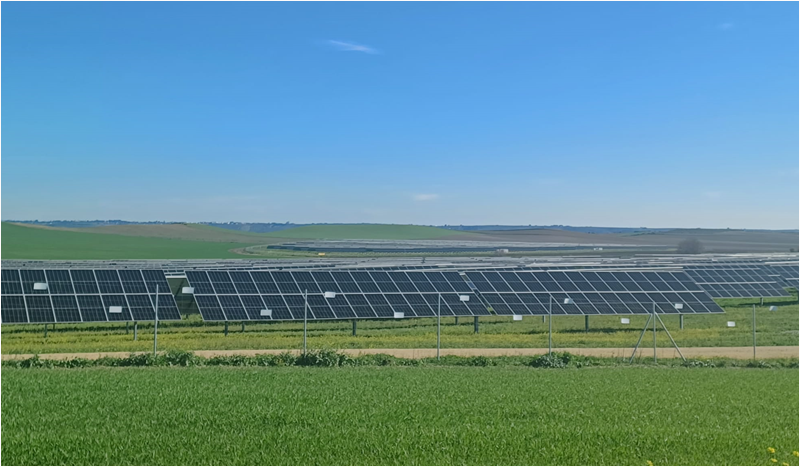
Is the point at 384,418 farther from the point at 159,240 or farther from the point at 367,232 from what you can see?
the point at 367,232

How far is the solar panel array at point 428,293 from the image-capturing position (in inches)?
1224

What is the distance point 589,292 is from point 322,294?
12618 mm

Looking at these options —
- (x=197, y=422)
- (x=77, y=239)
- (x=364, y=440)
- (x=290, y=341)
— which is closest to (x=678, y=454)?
(x=364, y=440)

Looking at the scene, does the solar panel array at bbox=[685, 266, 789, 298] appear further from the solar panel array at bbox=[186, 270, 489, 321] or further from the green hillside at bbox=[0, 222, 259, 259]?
the green hillside at bbox=[0, 222, 259, 259]

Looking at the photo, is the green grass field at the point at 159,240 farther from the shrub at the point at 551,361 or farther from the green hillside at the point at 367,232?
the shrub at the point at 551,361

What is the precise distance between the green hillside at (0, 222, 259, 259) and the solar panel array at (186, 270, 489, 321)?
64.0 metres

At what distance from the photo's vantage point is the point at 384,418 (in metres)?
12.7

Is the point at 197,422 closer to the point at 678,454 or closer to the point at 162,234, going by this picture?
the point at 678,454

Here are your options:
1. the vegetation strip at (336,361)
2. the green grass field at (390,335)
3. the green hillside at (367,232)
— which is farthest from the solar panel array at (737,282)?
the green hillside at (367,232)

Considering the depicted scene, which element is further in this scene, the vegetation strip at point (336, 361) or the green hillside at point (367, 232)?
the green hillside at point (367, 232)

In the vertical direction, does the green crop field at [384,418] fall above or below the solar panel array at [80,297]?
below

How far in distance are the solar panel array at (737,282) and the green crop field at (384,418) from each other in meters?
27.8

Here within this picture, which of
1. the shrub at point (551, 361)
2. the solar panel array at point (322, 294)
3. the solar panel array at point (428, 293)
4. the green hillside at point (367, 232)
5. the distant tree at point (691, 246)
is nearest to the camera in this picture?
the shrub at point (551, 361)

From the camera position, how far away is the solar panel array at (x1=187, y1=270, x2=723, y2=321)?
31078 millimetres
